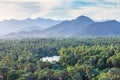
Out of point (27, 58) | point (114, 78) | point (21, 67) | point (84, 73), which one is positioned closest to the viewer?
point (114, 78)

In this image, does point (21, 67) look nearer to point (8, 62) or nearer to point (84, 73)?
point (8, 62)

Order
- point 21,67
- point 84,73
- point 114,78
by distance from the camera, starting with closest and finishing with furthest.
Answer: point 114,78 < point 84,73 < point 21,67

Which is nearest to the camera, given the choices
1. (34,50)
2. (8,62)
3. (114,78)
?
(114,78)

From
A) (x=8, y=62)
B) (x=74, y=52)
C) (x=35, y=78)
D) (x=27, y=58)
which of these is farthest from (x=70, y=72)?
(x=74, y=52)

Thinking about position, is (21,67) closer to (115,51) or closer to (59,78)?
(59,78)

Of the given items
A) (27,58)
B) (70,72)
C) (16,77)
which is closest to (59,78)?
(70,72)

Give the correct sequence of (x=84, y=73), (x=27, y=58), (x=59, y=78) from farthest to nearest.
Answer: (x=27, y=58), (x=84, y=73), (x=59, y=78)

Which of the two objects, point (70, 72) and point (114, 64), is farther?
point (114, 64)

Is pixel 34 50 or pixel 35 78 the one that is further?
pixel 34 50
